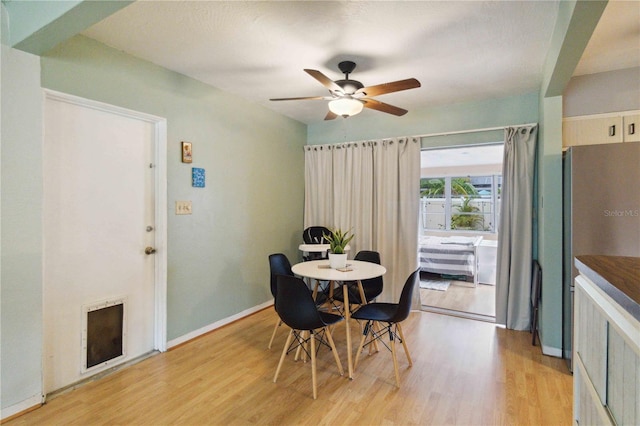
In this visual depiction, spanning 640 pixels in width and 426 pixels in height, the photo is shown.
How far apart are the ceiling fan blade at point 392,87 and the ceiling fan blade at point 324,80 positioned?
0.62 feet

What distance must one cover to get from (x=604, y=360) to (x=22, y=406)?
304 centimetres

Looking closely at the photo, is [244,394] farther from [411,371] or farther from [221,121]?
[221,121]

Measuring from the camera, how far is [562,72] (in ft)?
7.73

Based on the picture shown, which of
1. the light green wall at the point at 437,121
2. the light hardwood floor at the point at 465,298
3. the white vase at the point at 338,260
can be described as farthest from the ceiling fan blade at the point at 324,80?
the light hardwood floor at the point at 465,298

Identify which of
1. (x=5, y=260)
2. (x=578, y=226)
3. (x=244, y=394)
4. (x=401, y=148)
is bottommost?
(x=244, y=394)

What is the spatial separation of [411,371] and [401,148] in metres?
2.59

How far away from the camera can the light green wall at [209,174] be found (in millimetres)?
2498

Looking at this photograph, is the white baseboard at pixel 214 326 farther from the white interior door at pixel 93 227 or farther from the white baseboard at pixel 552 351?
the white baseboard at pixel 552 351

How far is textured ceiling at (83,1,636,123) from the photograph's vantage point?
205 centimetres

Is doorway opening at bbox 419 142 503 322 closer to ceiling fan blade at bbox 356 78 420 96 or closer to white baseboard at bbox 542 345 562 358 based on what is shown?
white baseboard at bbox 542 345 562 358

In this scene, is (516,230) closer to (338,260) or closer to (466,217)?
(338,260)

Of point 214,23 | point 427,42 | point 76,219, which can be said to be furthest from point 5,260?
point 427,42

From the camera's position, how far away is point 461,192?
265 inches

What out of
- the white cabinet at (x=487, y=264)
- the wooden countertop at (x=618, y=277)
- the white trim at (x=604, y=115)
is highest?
the white trim at (x=604, y=115)
